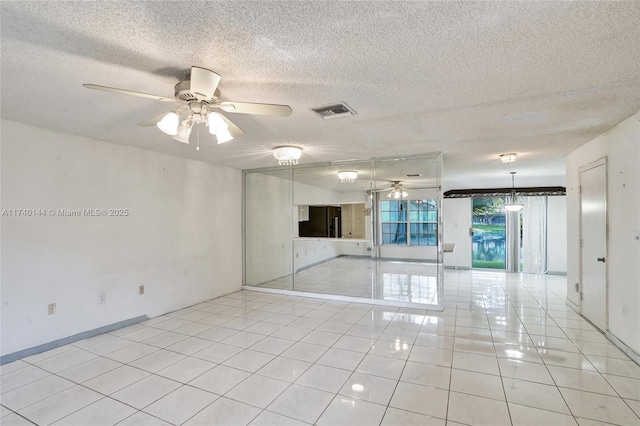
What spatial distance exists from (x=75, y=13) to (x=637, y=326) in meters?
4.66

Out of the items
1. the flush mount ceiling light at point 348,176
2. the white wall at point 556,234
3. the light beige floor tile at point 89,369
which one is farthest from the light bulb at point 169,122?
the white wall at point 556,234

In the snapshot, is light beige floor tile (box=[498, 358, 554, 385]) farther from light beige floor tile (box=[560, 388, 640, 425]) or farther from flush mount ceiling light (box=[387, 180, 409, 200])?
flush mount ceiling light (box=[387, 180, 409, 200])

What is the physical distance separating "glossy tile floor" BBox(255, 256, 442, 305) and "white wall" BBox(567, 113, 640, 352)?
195cm

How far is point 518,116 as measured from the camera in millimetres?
2818

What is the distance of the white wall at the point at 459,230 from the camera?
797 cm

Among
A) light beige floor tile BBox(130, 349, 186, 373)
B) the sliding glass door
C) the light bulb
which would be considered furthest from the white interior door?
light beige floor tile BBox(130, 349, 186, 373)

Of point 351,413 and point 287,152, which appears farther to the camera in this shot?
point 287,152

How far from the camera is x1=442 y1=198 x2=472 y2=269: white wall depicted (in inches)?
314

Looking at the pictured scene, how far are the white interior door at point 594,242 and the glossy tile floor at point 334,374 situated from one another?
10.4 inches

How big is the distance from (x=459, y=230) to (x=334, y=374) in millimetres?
6568

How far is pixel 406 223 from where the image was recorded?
5.82 m

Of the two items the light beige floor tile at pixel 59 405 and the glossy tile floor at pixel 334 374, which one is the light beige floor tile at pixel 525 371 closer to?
the glossy tile floor at pixel 334 374

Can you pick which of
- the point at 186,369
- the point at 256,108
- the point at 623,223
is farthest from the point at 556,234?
the point at 186,369

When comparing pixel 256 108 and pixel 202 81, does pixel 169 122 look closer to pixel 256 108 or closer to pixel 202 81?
pixel 202 81
